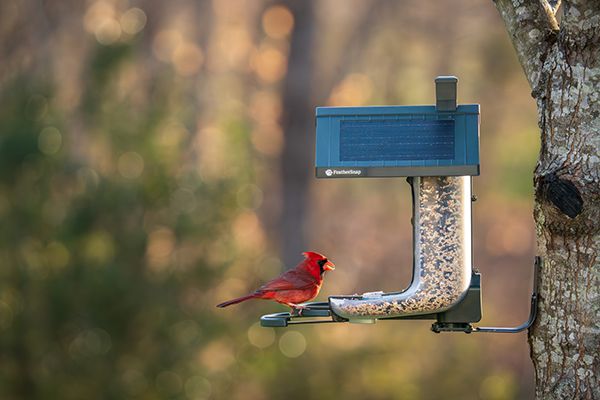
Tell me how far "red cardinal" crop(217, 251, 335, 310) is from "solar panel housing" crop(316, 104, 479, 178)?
→ 57cm

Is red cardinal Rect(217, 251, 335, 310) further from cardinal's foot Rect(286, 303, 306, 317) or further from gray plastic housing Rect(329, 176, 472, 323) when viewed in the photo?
gray plastic housing Rect(329, 176, 472, 323)

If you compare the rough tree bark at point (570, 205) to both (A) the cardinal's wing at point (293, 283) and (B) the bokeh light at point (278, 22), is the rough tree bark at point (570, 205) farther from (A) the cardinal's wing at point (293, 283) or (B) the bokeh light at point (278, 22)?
(B) the bokeh light at point (278, 22)

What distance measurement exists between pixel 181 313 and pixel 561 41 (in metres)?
5.66

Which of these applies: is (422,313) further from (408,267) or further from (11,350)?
(408,267)

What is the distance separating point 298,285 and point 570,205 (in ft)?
4.00

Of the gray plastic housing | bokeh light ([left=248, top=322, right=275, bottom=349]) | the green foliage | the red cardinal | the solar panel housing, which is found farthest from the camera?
bokeh light ([left=248, top=322, right=275, bottom=349])

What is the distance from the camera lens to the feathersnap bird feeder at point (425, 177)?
3713mm

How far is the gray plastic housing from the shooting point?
3.91m

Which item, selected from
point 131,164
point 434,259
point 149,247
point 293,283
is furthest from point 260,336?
point 434,259

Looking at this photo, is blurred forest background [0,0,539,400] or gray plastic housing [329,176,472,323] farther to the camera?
blurred forest background [0,0,539,400]

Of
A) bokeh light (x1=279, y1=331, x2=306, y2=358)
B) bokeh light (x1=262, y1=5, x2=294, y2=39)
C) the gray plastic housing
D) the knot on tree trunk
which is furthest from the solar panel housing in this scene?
bokeh light (x1=262, y1=5, x2=294, y2=39)

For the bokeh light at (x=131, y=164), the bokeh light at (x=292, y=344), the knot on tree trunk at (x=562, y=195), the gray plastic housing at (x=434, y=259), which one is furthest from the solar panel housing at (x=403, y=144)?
the bokeh light at (x=292, y=344)

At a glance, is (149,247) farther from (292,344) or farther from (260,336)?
(292,344)

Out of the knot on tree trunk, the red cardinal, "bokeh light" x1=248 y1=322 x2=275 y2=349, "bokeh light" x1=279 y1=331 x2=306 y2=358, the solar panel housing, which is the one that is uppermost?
the solar panel housing
